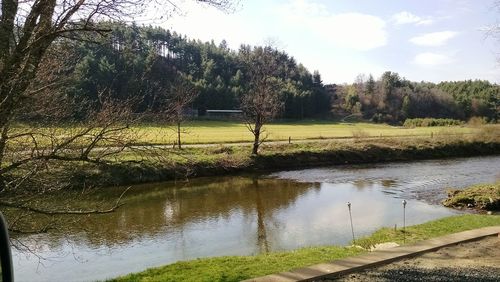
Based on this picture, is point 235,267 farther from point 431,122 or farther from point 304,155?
point 431,122

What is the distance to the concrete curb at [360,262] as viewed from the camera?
25.6 ft

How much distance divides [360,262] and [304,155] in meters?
29.9

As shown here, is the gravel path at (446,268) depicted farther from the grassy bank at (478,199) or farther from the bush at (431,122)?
the bush at (431,122)

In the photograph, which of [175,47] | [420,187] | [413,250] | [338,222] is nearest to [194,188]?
[338,222]

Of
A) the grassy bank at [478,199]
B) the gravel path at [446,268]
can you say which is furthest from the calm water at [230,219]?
the gravel path at [446,268]

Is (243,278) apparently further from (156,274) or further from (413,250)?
(413,250)

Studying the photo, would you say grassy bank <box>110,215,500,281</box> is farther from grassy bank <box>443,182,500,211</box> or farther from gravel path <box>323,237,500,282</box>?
grassy bank <box>443,182,500,211</box>

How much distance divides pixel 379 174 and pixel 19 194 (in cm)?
2847

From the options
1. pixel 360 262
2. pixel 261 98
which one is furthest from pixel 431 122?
pixel 360 262

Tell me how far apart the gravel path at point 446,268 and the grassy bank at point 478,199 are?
1105cm

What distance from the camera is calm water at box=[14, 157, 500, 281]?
13.9 metres

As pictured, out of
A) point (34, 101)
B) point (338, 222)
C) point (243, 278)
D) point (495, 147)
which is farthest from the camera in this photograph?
point (495, 147)

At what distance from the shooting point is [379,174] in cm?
3319

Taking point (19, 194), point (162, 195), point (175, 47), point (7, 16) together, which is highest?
point (175, 47)
